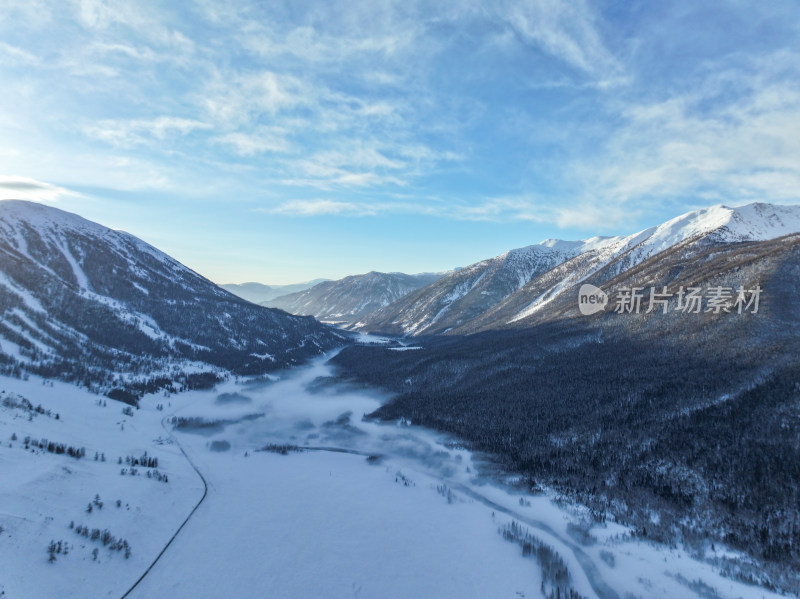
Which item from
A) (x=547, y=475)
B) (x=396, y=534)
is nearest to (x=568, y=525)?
(x=547, y=475)

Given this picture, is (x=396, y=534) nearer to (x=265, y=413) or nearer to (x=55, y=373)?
(x=265, y=413)

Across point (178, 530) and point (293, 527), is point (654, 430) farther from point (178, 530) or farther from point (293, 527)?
point (178, 530)

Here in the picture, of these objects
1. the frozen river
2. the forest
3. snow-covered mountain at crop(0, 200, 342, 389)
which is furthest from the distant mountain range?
snow-covered mountain at crop(0, 200, 342, 389)

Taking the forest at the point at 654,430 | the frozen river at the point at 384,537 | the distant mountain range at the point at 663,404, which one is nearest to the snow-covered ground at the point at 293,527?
the frozen river at the point at 384,537

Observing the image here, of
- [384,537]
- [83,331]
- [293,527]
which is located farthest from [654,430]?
[83,331]

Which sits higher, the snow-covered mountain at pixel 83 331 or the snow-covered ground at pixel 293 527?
the snow-covered mountain at pixel 83 331

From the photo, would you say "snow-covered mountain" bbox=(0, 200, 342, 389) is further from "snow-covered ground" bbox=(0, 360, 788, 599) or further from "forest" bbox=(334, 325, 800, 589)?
"forest" bbox=(334, 325, 800, 589)

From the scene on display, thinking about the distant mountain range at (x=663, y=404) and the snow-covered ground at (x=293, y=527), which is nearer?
the snow-covered ground at (x=293, y=527)

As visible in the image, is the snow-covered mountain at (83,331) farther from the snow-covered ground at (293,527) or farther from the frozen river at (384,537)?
the frozen river at (384,537)

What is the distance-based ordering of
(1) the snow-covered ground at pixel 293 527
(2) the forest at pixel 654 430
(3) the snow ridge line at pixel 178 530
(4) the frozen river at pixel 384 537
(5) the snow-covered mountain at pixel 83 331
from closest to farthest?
(3) the snow ridge line at pixel 178 530 → (1) the snow-covered ground at pixel 293 527 → (4) the frozen river at pixel 384 537 → (2) the forest at pixel 654 430 → (5) the snow-covered mountain at pixel 83 331
